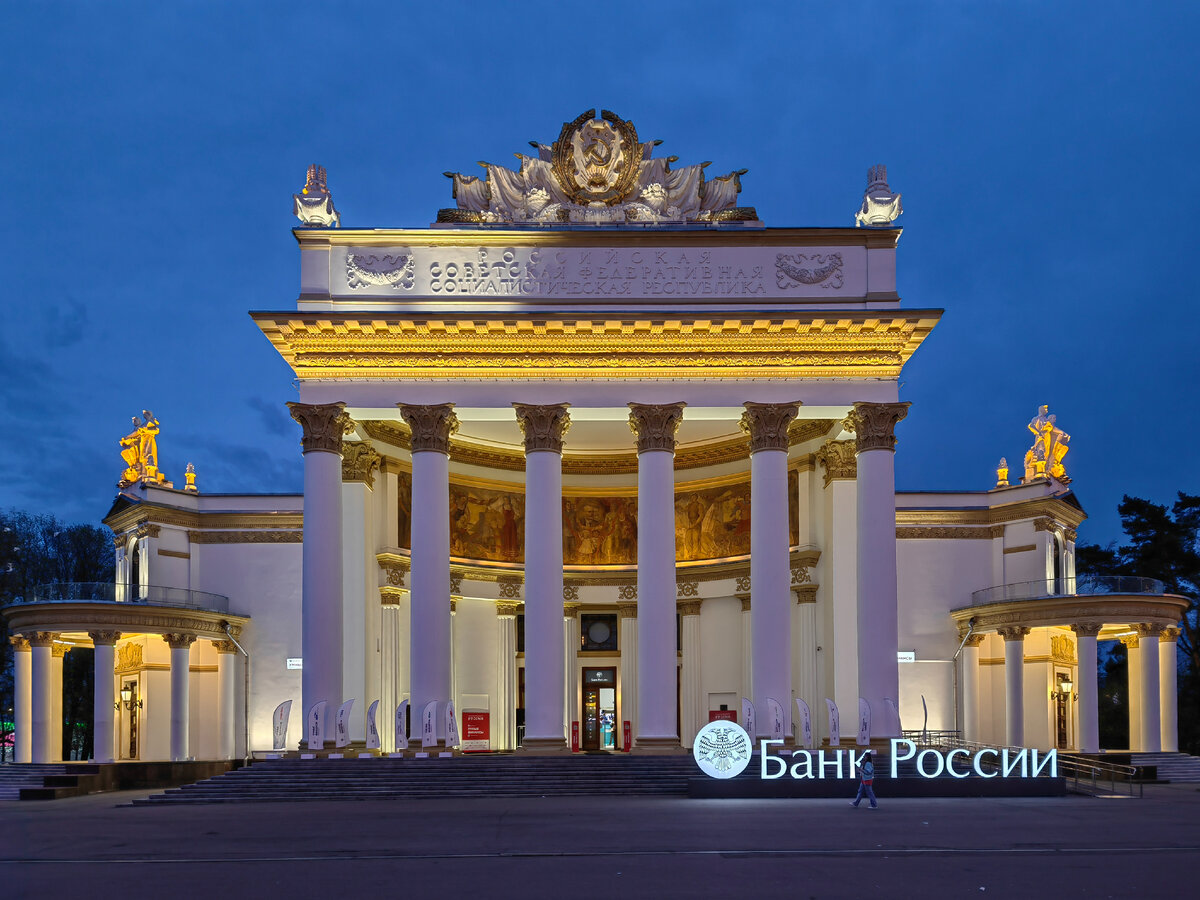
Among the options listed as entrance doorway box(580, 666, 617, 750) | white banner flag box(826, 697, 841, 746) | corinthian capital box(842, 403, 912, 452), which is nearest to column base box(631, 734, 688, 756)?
white banner flag box(826, 697, 841, 746)

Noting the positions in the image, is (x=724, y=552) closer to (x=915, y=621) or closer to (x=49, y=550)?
(x=915, y=621)

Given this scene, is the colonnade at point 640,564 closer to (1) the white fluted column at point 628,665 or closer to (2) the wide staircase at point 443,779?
(2) the wide staircase at point 443,779

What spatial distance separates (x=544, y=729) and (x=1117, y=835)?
16054 millimetres

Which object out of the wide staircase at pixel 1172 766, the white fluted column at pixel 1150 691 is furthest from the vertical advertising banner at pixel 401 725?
the white fluted column at pixel 1150 691

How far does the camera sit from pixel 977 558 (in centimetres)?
4219

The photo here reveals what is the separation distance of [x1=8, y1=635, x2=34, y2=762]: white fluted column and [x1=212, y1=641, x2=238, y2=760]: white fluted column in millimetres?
5756

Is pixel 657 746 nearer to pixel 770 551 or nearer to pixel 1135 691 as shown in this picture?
pixel 770 551

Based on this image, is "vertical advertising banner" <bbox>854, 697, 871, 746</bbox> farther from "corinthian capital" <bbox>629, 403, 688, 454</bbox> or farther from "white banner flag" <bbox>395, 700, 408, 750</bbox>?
"white banner flag" <bbox>395, 700, 408, 750</bbox>

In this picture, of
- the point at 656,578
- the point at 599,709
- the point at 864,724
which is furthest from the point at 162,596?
the point at 864,724

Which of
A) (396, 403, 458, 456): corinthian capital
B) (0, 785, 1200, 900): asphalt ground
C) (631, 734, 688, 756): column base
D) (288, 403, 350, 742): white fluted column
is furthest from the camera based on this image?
(396, 403, 458, 456): corinthian capital

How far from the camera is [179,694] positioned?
132 feet

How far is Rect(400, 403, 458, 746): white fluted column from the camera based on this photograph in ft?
104

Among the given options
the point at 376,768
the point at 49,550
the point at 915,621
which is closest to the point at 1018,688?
the point at 915,621

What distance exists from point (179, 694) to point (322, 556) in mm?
11580
